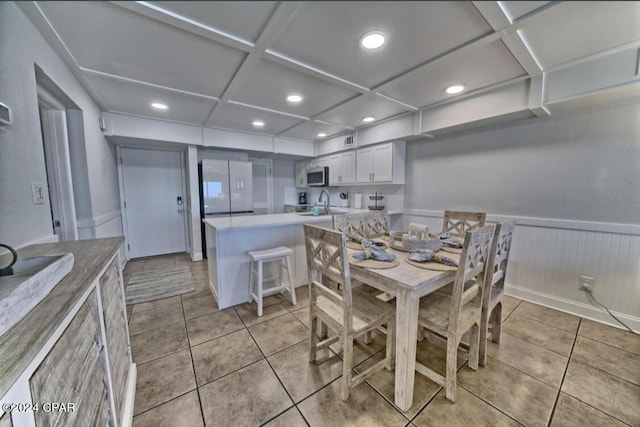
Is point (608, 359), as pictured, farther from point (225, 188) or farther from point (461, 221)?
point (225, 188)

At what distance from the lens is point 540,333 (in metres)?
2.03

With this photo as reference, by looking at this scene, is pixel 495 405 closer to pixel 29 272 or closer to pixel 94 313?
pixel 94 313

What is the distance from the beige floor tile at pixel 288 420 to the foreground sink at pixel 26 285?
1.22m

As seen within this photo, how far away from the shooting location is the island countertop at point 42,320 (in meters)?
0.48

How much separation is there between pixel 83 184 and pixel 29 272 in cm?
206

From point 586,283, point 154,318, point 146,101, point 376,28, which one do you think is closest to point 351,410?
point 154,318

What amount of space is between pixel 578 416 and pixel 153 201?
223 inches

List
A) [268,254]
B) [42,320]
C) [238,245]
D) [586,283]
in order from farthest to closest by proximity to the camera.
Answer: [238,245]
[268,254]
[586,283]
[42,320]

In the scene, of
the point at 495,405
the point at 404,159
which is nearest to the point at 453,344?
the point at 495,405

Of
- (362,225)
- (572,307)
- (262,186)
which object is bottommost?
(572,307)

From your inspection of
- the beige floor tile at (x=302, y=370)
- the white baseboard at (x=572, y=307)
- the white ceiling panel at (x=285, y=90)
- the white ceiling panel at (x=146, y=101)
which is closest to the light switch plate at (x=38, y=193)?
the white ceiling panel at (x=146, y=101)

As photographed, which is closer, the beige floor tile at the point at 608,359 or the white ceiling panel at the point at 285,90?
the beige floor tile at the point at 608,359

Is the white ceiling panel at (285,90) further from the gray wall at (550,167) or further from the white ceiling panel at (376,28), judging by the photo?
the gray wall at (550,167)

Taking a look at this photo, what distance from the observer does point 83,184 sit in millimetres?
2377
